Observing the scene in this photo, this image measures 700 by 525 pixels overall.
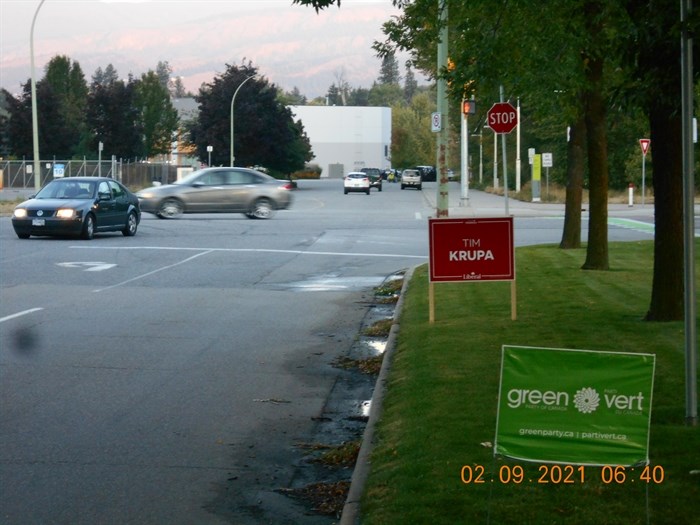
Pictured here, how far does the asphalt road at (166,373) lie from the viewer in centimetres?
700

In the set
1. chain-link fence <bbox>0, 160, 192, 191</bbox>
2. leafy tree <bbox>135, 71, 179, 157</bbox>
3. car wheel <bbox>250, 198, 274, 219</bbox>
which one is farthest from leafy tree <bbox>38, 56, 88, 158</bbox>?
car wheel <bbox>250, 198, 274, 219</bbox>

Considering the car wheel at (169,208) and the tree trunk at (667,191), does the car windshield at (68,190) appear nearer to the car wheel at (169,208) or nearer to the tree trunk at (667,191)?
the car wheel at (169,208)

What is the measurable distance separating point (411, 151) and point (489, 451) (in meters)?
157

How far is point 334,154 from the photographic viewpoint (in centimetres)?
15650

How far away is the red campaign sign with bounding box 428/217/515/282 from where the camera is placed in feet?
42.6

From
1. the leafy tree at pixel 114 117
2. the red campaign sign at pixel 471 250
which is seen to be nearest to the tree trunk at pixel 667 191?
the red campaign sign at pixel 471 250

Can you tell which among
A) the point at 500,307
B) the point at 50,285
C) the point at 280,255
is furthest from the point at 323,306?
the point at 280,255

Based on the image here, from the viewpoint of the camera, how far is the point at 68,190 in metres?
28.0

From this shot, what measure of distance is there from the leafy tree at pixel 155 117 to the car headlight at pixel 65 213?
241ft

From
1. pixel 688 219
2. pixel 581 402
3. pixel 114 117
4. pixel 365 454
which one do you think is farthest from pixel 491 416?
pixel 114 117

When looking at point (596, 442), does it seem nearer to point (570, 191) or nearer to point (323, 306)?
point (323, 306)

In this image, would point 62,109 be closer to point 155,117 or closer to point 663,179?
point 155,117

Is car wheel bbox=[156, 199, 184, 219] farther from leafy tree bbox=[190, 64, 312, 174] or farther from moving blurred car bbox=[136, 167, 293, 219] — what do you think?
leafy tree bbox=[190, 64, 312, 174]

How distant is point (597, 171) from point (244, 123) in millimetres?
66973
